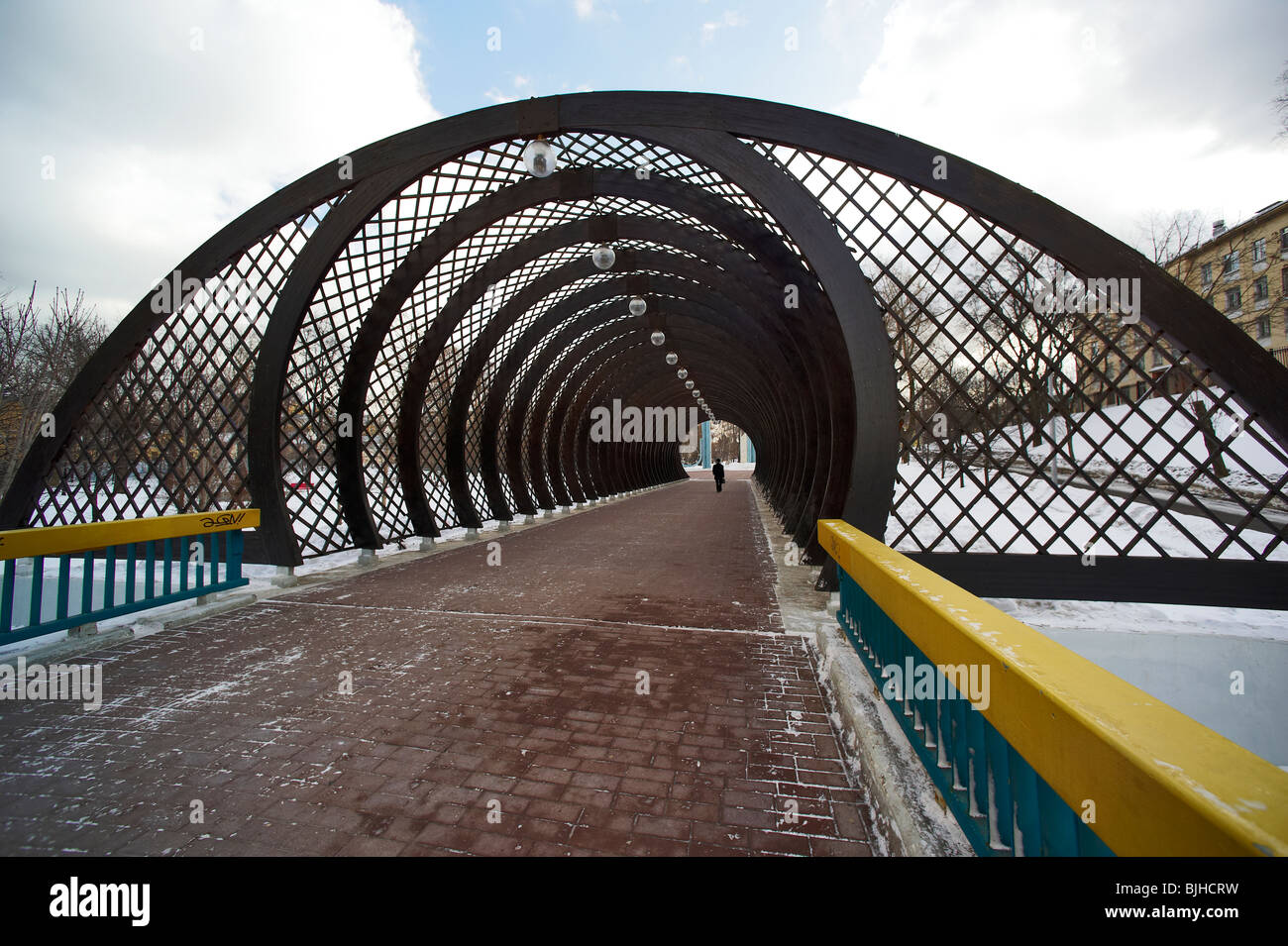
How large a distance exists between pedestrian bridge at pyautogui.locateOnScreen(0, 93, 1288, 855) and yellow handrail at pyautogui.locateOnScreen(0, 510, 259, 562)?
35mm

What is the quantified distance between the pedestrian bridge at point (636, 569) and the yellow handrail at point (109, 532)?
3 cm

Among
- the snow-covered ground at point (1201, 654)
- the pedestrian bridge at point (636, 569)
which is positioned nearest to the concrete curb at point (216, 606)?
the pedestrian bridge at point (636, 569)

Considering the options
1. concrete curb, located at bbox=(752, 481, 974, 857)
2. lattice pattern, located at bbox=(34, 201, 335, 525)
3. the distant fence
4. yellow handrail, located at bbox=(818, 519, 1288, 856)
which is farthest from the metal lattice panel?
yellow handrail, located at bbox=(818, 519, 1288, 856)

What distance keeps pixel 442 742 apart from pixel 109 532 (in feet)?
12.3

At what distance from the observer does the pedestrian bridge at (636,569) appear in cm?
207

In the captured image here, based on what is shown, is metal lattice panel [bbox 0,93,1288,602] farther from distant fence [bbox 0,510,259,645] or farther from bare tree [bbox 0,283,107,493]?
bare tree [bbox 0,283,107,493]

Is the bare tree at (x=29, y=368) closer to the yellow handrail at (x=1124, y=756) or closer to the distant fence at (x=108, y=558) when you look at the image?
the distant fence at (x=108, y=558)

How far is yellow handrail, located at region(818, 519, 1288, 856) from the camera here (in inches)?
31.6

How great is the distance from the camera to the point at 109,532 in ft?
14.9
